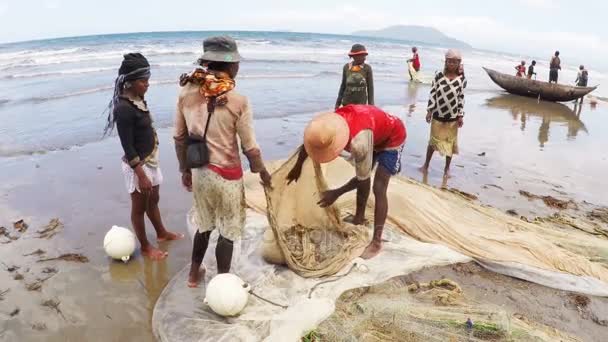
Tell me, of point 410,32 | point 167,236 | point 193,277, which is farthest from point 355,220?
point 410,32

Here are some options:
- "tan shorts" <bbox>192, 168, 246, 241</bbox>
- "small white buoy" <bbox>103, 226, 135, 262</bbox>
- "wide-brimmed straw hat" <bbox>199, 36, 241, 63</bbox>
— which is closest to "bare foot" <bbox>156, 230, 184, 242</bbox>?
"small white buoy" <bbox>103, 226, 135, 262</bbox>

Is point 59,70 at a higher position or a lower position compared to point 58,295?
higher

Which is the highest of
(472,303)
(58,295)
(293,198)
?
(293,198)

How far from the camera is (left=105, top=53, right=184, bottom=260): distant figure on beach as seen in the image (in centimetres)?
332

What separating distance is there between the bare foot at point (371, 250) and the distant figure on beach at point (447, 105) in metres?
2.96

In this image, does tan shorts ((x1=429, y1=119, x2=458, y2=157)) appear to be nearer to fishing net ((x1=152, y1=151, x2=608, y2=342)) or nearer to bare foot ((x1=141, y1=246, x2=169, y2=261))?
fishing net ((x1=152, y1=151, x2=608, y2=342))

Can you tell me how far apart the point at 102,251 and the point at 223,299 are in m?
1.86

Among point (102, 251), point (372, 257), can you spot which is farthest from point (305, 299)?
point (102, 251)

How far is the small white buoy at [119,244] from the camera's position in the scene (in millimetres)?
3783

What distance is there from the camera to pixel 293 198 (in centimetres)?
382

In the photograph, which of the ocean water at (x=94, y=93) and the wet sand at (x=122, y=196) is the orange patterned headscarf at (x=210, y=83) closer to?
the wet sand at (x=122, y=196)

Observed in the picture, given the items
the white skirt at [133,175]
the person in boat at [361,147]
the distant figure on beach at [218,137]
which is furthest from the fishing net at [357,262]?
the white skirt at [133,175]

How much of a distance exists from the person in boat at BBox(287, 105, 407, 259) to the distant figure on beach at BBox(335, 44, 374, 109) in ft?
9.13

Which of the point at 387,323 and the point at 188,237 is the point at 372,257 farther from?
the point at 188,237
